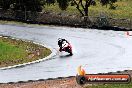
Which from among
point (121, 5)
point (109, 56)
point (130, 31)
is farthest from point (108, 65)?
point (121, 5)

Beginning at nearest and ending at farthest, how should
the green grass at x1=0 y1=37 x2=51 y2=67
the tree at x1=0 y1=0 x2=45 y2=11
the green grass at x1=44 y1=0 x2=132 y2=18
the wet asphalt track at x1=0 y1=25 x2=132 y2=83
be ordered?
the wet asphalt track at x1=0 y1=25 x2=132 y2=83
the green grass at x1=0 y1=37 x2=51 y2=67
the tree at x1=0 y1=0 x2=45 y2=11
the green grass at x1=44 y1=0 x2=132 y2=18

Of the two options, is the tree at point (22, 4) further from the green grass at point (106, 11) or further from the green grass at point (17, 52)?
the green grass at point (106, 11)

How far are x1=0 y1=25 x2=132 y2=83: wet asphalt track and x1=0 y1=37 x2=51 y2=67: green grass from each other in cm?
124

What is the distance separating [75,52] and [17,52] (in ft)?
13.1

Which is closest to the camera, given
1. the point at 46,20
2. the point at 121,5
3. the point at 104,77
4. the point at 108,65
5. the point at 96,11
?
the point at 104,77

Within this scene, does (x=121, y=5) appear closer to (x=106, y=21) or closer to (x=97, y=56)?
(x=106, y=21)

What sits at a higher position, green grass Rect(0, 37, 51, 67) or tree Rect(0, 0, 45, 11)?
tree Rect(0, 0, 45, 11)

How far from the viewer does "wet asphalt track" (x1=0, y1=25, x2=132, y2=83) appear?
78.6 feet

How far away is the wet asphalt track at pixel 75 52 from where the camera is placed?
78.6ft

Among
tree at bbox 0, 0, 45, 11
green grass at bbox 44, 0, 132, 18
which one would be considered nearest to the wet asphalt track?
tree at bbox 0, 0, 45, 11

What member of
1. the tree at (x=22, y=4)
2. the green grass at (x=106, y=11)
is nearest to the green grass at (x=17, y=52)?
the tree at (x=22, y=4)

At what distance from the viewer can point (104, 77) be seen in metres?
20.1

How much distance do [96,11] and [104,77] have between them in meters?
48.6

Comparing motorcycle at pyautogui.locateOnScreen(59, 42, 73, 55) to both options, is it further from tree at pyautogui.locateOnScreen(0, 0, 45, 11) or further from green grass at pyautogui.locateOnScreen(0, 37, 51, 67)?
tree at pyautogui.locateOnScreen(0, 0, 45, 11)
